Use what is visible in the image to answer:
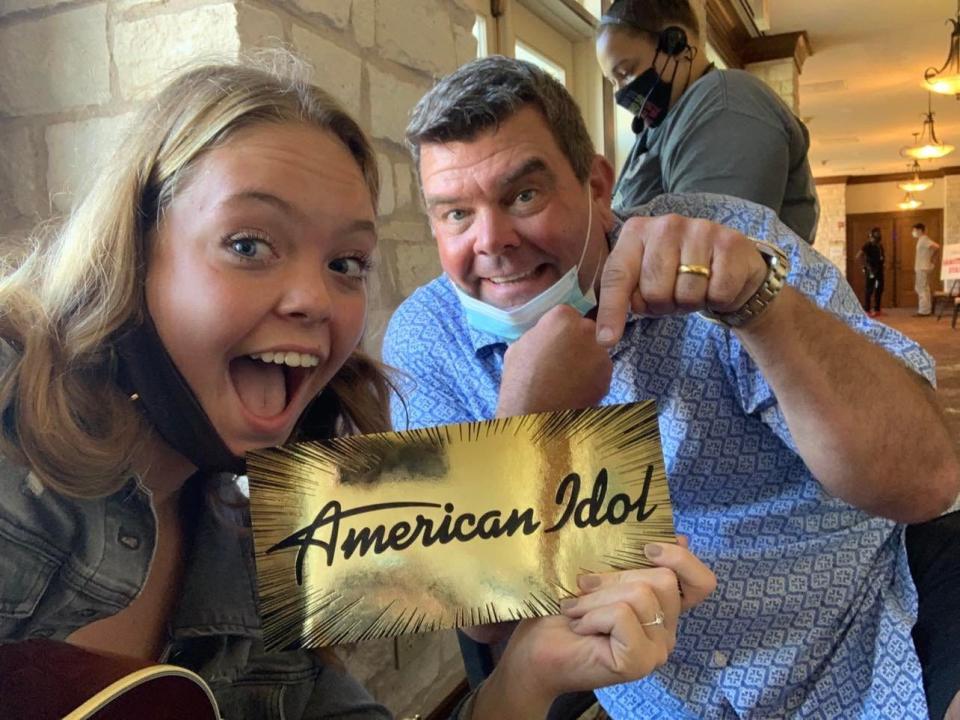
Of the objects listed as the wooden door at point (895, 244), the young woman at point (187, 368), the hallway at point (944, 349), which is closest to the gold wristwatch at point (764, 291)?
the young woman at point (187, 368)

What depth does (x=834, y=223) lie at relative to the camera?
13.6m

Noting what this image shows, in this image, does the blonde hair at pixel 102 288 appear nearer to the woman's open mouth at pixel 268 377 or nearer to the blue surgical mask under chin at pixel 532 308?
the woman's open mouth at pixel 268 377

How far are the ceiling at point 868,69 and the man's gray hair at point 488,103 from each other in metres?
4.95

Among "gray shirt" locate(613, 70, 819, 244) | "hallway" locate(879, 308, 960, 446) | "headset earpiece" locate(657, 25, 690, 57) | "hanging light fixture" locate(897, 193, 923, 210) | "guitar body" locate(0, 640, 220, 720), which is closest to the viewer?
"guitar body" locate(0, 640, 220, 720)

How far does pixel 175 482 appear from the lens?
2.27ft

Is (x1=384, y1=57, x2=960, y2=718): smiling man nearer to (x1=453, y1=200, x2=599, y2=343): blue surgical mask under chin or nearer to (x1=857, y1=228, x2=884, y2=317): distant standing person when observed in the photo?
(x1=453, y1=200, x2=599, y2=343): blue surgical mask under chin

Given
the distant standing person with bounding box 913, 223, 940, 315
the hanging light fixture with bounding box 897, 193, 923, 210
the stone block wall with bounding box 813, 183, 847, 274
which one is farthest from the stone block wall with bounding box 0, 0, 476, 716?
the hanging light fixture with bounding box 897, 193, 923, 210

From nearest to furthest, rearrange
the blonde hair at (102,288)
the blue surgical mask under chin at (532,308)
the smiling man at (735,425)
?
the blonde hair at (102,288) < the smiling man at (735,425) < the blue surgical mask under chin at (532,308)

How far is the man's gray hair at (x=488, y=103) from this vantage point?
3.37ft

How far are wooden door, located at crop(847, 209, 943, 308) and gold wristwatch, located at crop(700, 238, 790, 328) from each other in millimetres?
14652

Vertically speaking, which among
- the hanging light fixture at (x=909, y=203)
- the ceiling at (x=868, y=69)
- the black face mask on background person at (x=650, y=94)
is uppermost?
the ceiling at (x=868, y=69)

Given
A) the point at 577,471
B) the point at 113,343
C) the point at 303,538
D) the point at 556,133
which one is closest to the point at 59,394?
the point at 113,343

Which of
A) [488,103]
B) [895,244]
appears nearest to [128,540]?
[488,103]

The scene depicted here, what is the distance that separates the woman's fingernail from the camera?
1.99 ft
